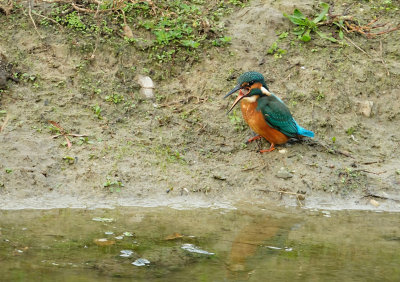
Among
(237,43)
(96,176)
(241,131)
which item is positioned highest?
(237,43)

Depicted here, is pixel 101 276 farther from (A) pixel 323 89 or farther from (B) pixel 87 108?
(A) pixel 323 89

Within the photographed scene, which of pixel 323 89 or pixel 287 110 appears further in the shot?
pixel 323 89

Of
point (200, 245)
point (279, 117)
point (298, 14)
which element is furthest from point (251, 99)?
point (200, 245)

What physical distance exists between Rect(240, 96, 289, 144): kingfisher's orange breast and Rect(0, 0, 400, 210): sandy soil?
0.19 metres

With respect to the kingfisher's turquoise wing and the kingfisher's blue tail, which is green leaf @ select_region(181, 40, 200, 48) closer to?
the kingfisher's turquoise wing

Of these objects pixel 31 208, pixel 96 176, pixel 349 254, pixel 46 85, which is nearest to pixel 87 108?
pixel 46 85

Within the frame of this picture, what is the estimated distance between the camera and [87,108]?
19.7ft

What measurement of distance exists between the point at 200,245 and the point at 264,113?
181cm

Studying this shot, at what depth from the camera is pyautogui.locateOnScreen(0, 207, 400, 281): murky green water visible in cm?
379

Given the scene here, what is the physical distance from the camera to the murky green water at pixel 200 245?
12.5ft

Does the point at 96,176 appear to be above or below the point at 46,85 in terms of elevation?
below

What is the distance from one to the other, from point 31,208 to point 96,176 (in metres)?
0.70

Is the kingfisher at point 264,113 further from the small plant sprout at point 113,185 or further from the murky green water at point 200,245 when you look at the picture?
the small plant sprout at point 113,185

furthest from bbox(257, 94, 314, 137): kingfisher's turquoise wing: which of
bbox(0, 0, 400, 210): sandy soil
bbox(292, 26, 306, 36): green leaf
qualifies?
bbox(292, 26, 306, 36): green leaf
